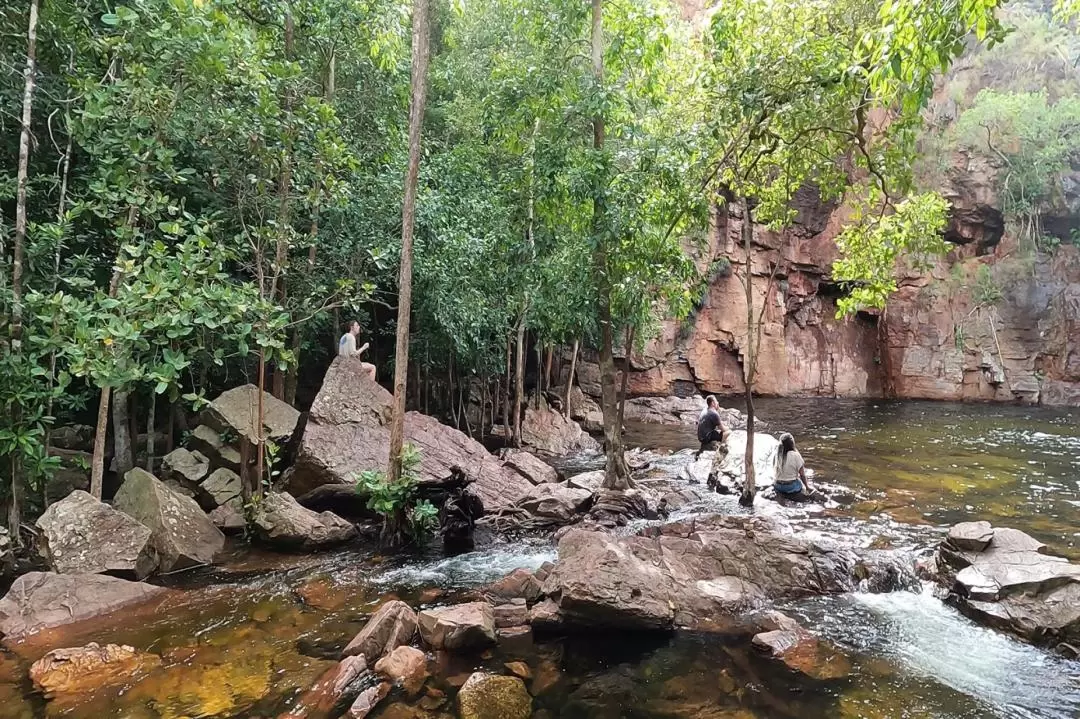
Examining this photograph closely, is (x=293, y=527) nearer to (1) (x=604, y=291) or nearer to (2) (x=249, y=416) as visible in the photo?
(2) (x=249, y=416)

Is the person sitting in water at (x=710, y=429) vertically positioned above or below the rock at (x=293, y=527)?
above

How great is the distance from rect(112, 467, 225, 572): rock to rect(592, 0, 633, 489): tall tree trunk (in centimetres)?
642

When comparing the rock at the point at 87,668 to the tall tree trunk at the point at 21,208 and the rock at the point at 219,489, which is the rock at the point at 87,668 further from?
the rock at the point at 219,489

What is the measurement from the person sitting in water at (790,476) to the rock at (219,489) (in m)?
9.26

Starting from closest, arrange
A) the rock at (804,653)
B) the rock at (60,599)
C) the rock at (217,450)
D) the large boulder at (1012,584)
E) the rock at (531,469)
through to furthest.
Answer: the rock at (804,653) → the large boulder at (1012,584) → the rock at (60,599) → the rock at (217,450) → the rock at (531,469)

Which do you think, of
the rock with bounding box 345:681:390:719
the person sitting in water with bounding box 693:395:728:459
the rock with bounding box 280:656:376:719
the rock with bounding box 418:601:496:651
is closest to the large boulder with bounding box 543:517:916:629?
the rock with bounding box 418:601:496:651

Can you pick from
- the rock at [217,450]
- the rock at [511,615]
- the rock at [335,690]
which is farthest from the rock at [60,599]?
the rock at [511,615]

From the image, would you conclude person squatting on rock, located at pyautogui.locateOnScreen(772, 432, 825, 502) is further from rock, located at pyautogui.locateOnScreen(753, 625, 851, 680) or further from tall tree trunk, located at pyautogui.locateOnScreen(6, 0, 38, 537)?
tall tree trunk, located at pyautogui.locateOnScreen(6, 0, 38, 537)

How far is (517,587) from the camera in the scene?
702 centimetres

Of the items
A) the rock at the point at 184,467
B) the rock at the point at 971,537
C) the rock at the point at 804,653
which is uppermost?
the rock at the point at 184,467

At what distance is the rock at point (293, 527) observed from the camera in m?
8.63

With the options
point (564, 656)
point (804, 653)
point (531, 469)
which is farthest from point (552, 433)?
point (804, 653)

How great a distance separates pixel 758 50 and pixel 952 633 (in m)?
7.76

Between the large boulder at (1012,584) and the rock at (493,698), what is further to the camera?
the large boulder at (1012,584)
